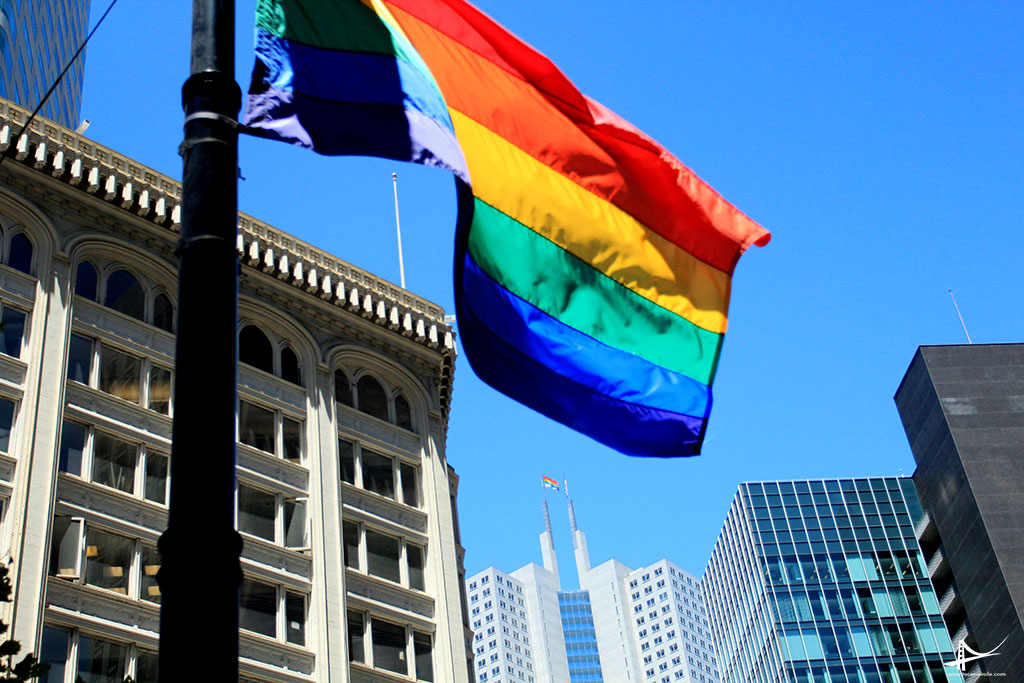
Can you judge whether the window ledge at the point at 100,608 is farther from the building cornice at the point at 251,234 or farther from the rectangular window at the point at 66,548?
the building cornice at the point at 251,234

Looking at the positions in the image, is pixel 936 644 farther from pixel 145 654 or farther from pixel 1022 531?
pixel 145 654

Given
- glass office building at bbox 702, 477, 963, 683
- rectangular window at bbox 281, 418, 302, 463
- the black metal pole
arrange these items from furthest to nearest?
glass office building at bbox 702, 477, 963, 683, rectangular window at bbox 281, 418, 302, 463, the black metal pole

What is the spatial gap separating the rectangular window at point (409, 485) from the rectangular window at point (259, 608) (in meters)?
7.77

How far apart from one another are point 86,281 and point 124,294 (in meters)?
1.29

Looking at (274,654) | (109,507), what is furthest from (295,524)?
(109,507)

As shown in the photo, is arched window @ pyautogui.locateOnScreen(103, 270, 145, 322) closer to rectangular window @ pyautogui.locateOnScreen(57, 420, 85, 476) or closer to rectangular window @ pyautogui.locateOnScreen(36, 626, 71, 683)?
rectangular window @ pyautogui.locateOnScreen(57, 420, 85, 476)

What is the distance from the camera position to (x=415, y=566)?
4569 cm

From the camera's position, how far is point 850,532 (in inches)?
4897

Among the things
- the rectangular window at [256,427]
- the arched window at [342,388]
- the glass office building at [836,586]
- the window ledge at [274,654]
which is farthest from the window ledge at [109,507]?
the glass office building at [836,586]

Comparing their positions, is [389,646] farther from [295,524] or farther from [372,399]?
[372,399]

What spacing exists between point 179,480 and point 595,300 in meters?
7.97

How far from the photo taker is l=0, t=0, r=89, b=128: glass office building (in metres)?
Result: 58.3

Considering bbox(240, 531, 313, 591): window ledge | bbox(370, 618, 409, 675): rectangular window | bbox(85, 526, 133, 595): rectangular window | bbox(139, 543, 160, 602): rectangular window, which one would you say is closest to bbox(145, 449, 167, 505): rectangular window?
bbox(139, 543, 160, 602): rectangular window

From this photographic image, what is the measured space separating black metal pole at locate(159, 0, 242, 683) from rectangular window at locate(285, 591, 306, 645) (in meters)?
34.4
